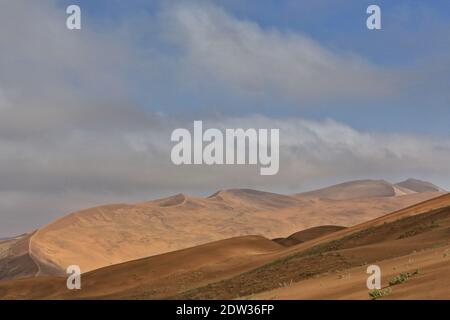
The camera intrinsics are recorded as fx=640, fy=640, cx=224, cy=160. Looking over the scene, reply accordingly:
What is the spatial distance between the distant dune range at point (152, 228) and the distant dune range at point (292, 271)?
23.4 m

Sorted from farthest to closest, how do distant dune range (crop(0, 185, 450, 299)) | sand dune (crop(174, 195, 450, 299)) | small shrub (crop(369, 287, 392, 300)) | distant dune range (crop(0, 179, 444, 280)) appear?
distant dune range (crop(0, 179, 444, 280)) → distant dune range (crop(0, 185, 450, 299)) → sand dune (crop(174, 195, 450, 299)) → small shrub (crop(369, 287, 392, 300))

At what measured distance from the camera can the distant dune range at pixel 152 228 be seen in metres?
101

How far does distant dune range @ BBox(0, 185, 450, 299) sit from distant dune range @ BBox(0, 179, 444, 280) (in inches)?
921

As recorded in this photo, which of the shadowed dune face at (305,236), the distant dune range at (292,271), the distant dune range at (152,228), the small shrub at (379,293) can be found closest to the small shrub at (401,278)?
the distant dune range at (292,271)

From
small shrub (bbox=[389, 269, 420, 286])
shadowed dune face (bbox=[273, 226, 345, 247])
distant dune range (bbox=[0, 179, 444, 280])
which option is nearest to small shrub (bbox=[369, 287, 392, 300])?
small shrub (bbox=[389, 269, 420, 286])

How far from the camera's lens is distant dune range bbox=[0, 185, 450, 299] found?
690 inches

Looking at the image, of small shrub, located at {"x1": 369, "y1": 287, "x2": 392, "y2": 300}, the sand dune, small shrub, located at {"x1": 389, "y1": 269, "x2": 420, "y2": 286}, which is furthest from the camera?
the sand dune

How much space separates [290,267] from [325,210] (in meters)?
140

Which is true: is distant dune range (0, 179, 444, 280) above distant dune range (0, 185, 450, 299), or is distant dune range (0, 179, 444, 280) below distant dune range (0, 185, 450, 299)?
above

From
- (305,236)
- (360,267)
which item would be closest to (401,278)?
(360,267)

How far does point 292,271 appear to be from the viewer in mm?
28281

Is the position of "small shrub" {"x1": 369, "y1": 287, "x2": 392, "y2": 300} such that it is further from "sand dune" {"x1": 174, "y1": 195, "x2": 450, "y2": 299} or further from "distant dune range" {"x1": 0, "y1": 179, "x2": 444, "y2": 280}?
"distant dune range" {"x1": 0, "y1": 179, "x2": 444, "y2": 280}

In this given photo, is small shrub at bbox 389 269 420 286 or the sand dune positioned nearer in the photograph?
small shrub at bbox 389 269 420 286
